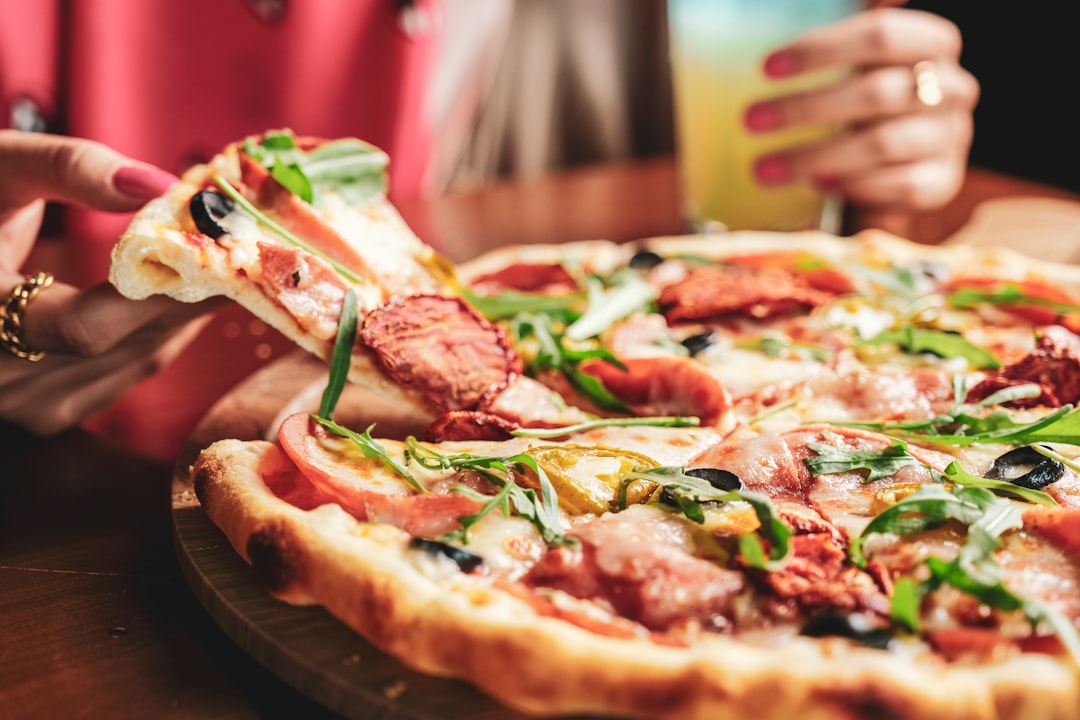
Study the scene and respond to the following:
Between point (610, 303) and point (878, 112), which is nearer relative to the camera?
point (610, 303)

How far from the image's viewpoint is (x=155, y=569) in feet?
5.09

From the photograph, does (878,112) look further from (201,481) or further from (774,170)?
(201,481)

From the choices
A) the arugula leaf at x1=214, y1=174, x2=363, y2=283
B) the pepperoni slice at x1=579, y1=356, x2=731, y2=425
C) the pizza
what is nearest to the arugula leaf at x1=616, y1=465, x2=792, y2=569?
the pizza

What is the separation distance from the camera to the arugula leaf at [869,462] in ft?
5.03

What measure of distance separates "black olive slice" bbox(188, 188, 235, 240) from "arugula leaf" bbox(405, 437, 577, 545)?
49 centimetres

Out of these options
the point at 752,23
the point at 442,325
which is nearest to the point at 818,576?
the point at 442,325

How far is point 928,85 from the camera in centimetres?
356

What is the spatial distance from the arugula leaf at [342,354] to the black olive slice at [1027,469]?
3.33ft

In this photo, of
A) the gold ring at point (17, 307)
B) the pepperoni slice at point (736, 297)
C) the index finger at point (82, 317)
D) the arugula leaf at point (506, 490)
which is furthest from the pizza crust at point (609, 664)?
the pepperoni slice at point (736, 297)

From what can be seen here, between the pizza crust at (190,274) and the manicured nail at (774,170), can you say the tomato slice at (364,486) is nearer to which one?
the pizza crust at (190,274)

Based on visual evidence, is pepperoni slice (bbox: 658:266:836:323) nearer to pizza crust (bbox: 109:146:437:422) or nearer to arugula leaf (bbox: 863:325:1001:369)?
arugula leaf (bbox: 863:325:1001:369)

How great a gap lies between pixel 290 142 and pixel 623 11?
475cm

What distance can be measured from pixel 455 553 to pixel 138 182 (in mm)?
878

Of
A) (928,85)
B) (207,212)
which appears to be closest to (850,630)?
(207,212)
